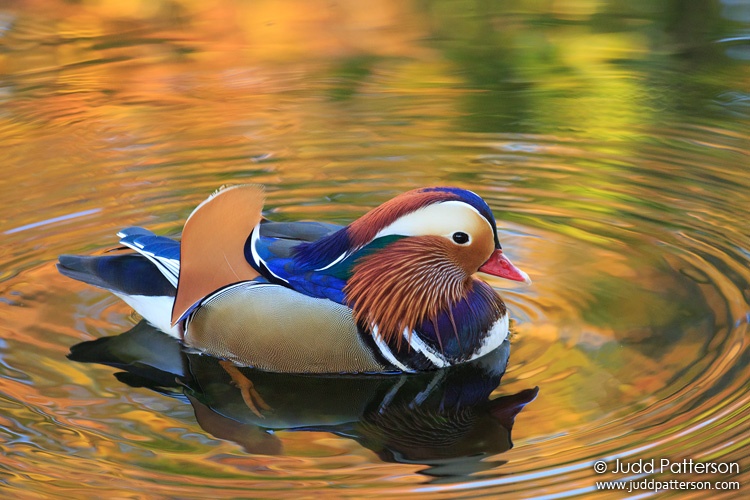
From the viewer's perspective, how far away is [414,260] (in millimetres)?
4773

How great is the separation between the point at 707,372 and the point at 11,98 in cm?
553

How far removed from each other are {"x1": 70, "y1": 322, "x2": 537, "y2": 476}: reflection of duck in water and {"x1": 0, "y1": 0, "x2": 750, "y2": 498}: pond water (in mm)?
16

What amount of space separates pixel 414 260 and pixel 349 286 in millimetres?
298

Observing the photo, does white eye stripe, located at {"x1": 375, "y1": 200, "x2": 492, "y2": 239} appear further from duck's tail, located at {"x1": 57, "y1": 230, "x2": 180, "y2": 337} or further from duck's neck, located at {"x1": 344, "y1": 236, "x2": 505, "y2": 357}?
duck's tail, located at {"x1": 57, "y1": 230, "x2": 180, "y2": 337}

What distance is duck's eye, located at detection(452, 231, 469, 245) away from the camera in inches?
185

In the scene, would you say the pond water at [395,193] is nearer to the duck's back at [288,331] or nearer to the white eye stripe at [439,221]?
the duck's back at [288,331]

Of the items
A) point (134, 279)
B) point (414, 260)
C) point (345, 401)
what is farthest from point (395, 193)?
point (345, 401)

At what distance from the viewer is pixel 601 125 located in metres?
7.18

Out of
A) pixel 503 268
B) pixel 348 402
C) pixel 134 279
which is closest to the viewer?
pixel 348 402

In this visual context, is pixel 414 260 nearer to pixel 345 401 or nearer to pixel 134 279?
pixel 345 401

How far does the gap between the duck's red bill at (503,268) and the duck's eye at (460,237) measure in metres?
0.14

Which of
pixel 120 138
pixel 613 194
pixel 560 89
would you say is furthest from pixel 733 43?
pixel 120 138

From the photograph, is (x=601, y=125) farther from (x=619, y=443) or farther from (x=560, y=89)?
(x=619, y=443)

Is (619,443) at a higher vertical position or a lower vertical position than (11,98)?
lower
